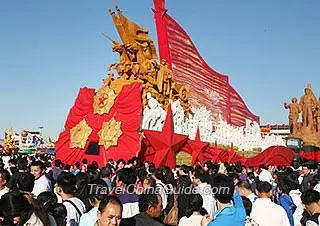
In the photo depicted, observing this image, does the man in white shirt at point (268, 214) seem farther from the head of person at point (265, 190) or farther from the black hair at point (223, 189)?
the black hair at point (223, 189)

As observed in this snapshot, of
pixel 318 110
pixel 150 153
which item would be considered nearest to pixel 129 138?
pixel 150 153

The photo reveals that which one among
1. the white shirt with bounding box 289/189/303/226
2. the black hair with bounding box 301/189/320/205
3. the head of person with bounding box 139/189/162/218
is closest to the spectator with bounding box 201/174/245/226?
the head of person with bounding box 139/189/162/218

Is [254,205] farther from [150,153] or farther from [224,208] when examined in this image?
[150,153]

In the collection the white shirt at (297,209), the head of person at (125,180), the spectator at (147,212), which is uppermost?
the head of person at (125,180)

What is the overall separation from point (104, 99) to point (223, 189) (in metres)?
14.5

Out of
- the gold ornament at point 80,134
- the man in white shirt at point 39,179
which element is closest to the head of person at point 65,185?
the man in white shirt at point 39,179

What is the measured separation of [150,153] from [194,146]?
1.77 m

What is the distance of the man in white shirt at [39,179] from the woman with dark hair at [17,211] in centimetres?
293

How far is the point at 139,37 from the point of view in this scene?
1936cm

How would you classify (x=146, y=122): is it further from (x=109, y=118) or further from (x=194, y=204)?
(x=194, y=204)

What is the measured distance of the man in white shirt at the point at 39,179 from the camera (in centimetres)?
556

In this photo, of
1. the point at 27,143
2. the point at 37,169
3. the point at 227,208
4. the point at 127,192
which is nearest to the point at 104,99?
the point at 37,169

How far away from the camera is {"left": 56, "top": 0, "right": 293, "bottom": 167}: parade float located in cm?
1633

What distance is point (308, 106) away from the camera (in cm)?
2803
